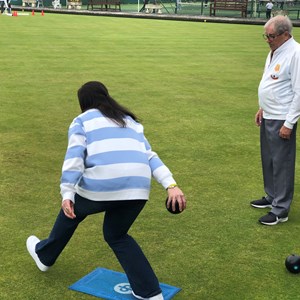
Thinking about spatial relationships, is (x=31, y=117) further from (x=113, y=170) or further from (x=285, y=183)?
(x=113, y=170)

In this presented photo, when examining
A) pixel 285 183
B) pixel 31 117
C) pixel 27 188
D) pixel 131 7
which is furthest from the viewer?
pixel 131 7

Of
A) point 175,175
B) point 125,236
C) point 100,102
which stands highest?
point 100,102

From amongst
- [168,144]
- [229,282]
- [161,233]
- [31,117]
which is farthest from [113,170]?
[31,117]

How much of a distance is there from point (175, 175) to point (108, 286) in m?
3.05

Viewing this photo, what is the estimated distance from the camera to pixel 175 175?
25.2 ft

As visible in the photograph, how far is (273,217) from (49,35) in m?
20.7

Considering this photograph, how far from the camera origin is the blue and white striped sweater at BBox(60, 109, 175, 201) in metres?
4.12

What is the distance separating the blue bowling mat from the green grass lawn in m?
0.09

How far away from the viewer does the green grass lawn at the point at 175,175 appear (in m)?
5.03

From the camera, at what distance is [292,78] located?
18.6 feet

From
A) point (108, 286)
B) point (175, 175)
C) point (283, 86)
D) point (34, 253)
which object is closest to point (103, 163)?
point (108, 286)

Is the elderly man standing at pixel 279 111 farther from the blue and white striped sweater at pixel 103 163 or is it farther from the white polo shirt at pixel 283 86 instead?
the blue and white striped sweater at pixel 103 163

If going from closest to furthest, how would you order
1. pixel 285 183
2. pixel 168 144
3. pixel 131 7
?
1. pixel 285 183
2. pixel 168 144
3. pixel 131 7

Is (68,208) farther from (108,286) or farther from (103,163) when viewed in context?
(108,286)
